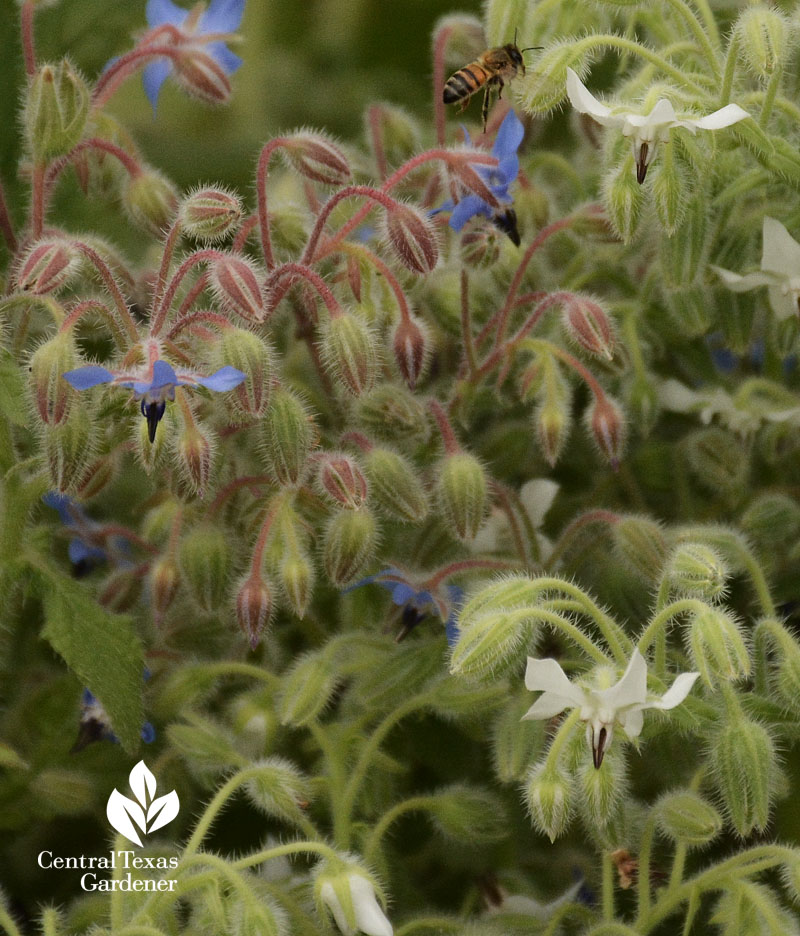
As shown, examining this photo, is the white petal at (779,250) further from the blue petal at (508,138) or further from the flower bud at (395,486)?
the flower bud at (395,486)

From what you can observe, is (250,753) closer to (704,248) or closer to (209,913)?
(209,913)

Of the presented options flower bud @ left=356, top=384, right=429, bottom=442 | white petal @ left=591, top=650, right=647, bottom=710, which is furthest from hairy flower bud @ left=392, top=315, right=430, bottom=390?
white petal @ left=591, top=650, right=647, bottom=710

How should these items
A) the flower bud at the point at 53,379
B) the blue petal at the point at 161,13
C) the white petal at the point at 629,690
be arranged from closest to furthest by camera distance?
the white petal at the point at 629,690 < the flower bud at the point at 53,379 < the blue petal at the point at 161,13

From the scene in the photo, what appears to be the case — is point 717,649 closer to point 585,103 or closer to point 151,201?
point 585,103

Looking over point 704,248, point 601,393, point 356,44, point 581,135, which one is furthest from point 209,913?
point 356,44

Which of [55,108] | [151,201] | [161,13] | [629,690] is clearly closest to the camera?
[629,690]

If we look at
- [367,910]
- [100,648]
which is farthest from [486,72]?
[367,910]

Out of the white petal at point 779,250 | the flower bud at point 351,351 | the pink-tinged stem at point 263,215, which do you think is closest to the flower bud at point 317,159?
the pink-tinged stem at point 263,215
